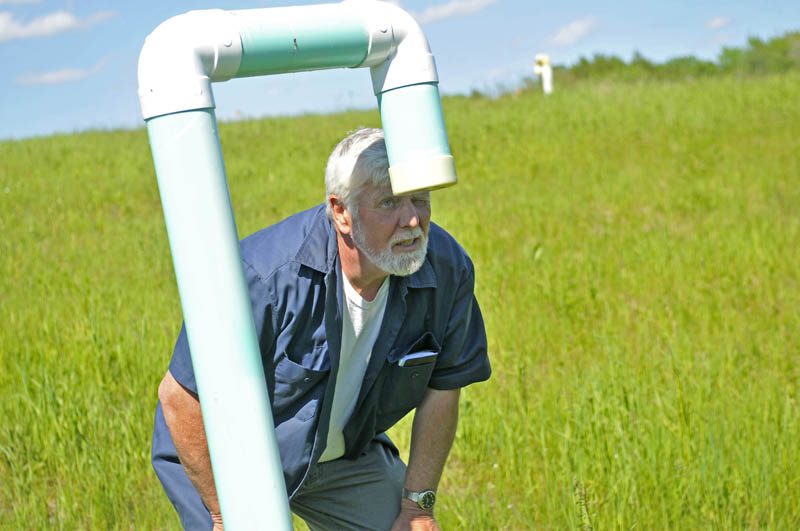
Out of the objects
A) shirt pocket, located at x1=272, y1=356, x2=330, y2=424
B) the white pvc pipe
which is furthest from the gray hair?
the white pvc pipe

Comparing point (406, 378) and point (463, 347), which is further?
point (463, 347)

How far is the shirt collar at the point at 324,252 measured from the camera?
228cm

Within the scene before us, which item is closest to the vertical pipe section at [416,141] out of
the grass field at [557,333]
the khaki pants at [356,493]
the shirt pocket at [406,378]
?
the shirt pocket at [406,378]

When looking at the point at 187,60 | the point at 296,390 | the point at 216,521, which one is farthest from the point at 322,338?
the point at 187,60

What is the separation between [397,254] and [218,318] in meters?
1.17

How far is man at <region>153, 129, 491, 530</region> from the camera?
85.0 inches

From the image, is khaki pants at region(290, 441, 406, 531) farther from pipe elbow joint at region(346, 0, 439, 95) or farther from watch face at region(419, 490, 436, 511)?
pipe elbow joint at region(346, 0, 439, 95)

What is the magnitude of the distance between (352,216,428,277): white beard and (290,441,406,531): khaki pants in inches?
36.6

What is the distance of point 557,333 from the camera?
5203mm

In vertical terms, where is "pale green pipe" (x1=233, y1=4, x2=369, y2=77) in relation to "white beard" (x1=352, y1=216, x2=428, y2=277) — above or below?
above

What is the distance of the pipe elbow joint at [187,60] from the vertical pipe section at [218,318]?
0.03 m

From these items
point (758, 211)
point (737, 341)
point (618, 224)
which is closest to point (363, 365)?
point (737, 341)

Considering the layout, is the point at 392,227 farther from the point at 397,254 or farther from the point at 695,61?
the point at 695,61

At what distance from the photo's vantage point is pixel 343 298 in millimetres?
2375
